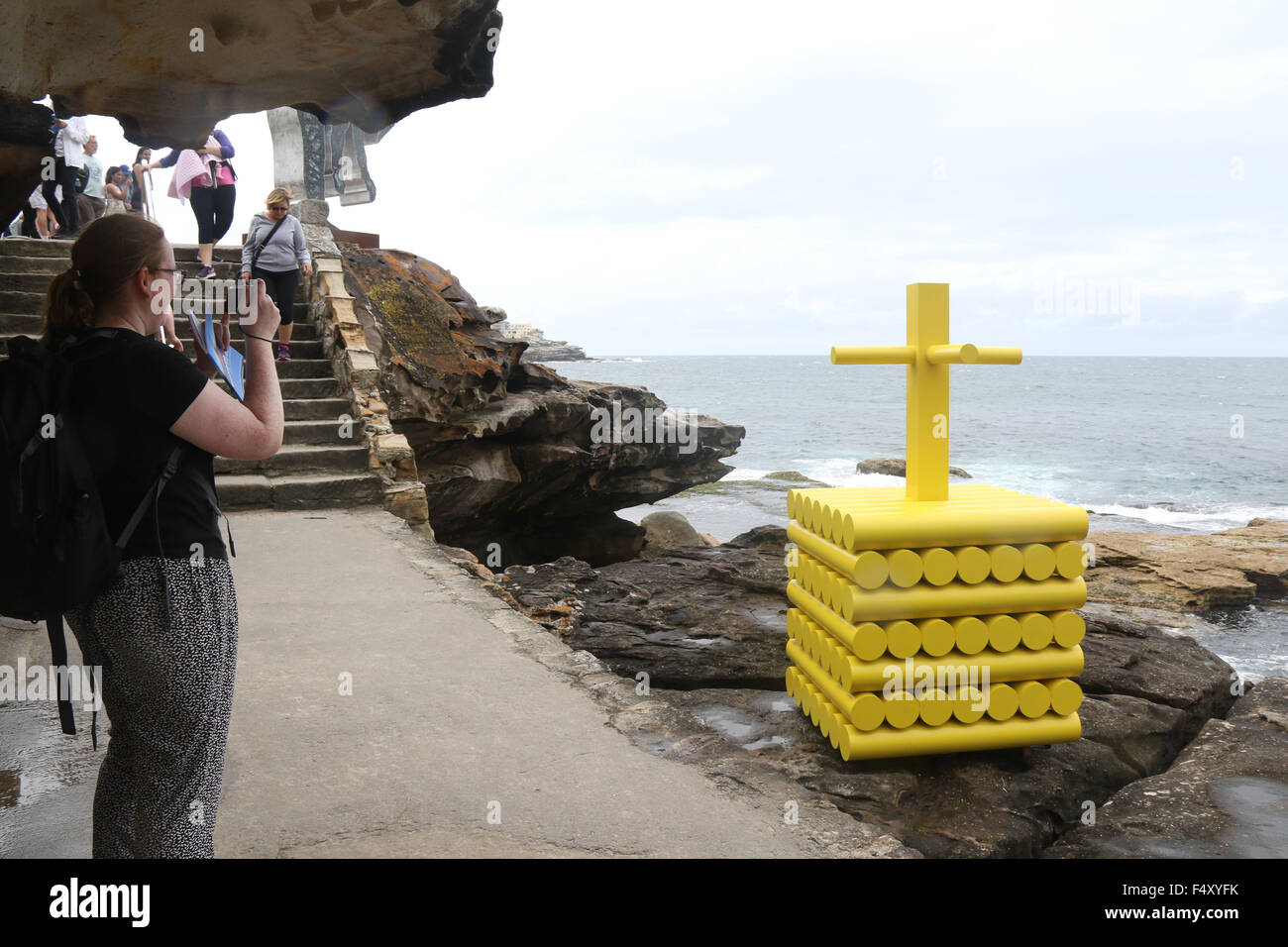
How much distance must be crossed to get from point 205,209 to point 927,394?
8705 millimetres

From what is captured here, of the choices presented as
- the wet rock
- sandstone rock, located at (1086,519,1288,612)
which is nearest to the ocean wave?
sandstone rock, located at (1086,519,1288,612)

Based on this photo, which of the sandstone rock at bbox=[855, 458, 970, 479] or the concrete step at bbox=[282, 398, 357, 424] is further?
the sandstone rock at bbox=[855, 458, 970, 479]

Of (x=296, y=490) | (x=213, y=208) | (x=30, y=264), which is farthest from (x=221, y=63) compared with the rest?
(x=30, y=264)

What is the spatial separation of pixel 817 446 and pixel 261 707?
54.6 meters

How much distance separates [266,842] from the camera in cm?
311

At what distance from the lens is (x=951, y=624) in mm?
4230

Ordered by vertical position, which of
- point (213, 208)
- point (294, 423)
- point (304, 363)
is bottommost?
point (294, 423)

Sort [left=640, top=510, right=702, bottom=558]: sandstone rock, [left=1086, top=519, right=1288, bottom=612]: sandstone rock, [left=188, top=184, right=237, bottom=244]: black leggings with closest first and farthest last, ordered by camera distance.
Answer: [left=188, top=184, right=237, bottom=244]: black leggings
[left=1086, top=519, right=1288, bottom=612]: sandstone rock
[left=640, top=510, right=702, bottom=558]: sandstone rock

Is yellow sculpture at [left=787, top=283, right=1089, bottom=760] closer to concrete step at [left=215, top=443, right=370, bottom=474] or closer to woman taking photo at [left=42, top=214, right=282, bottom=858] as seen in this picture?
woman taking photo at [left=42, top=214, right=282, bottom=858]

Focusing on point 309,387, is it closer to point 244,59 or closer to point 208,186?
point 208,186

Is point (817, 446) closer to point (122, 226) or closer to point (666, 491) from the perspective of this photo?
point (666, 491)

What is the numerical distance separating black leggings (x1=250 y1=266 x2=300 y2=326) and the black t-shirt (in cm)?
834

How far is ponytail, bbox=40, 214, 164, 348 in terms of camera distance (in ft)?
7.57

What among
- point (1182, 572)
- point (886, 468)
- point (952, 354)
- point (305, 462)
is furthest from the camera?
point (886, 468)
